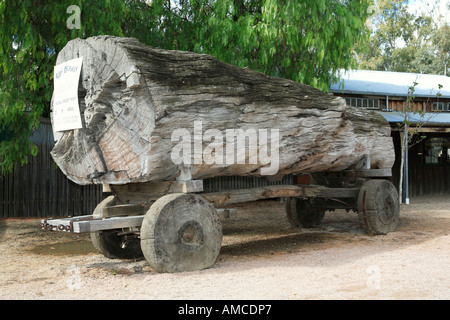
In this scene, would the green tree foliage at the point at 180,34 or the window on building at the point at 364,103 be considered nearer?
the green tree foliage at the point at 180,34

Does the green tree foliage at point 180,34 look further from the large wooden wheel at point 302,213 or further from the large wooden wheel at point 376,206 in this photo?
the large wooden wheel at point 376,206

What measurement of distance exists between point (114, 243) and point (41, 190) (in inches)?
220

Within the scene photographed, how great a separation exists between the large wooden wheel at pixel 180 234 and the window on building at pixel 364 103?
11.1 meters

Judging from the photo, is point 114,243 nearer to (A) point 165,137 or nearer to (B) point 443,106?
(A) point 165,137

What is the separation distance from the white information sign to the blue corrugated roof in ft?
32.5

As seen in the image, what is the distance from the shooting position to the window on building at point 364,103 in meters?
15.1

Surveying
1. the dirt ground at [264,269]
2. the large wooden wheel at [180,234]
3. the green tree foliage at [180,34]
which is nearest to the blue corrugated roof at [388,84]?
the green tree foliage at [180,34]

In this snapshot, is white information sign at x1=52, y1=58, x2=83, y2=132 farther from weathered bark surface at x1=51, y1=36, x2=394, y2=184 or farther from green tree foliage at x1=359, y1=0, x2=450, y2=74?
green tree foliage at x1=359, y1=0, x2=450, y2=74

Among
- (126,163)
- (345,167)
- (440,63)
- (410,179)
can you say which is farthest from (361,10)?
(440,63)

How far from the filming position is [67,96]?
5223 mm

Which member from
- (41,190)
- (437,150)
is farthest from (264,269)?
(437,150)

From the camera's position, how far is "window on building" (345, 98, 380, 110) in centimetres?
1512

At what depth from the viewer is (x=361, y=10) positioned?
9344mm

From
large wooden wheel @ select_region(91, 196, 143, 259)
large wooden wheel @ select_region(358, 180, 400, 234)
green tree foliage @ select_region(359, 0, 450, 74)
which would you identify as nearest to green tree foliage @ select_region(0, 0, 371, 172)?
large wooden wheel @ select_region(358, 180, 400, 234)
